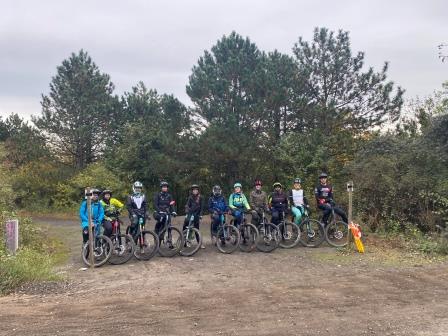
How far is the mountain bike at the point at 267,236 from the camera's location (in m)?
11.0

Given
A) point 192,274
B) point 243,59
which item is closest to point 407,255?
point 192,274

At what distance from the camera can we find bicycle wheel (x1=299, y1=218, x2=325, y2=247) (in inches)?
457

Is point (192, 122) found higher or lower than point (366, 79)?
lower

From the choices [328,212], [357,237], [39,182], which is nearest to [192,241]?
[328,212]

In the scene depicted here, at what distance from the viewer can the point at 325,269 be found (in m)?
8.92

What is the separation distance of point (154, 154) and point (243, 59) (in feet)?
22.4

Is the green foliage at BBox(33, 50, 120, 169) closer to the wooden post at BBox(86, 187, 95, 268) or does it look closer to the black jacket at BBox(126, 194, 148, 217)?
the black jacket at BBox(126, 194, 148, 217)

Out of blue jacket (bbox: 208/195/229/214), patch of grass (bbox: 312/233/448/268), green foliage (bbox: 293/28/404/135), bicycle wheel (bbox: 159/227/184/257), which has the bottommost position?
patch of grass (bbox: 312/233/448/268)

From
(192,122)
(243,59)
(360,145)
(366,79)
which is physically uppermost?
(243,59)

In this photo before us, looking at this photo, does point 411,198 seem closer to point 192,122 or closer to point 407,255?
point 407,255

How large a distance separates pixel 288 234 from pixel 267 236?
0.70 m

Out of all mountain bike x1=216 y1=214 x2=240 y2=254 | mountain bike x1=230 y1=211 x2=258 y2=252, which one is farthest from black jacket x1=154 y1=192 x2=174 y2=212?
mountain bike x1=230 y1=211 x2=258 y2=252

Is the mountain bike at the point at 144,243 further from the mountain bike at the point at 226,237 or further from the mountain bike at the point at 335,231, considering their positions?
the mountain bike at the point at 335,231

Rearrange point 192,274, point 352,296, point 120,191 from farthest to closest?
1. point 120,191
2. point 192,274
3. point 352,296
